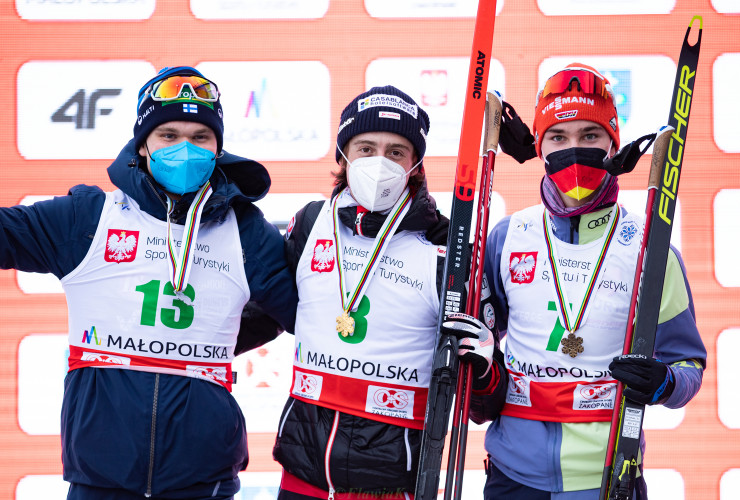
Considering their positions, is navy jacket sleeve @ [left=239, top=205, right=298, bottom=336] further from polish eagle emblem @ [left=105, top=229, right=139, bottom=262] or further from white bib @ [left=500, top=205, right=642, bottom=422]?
white bib @ [left=500, top=205, right=642, bottom=422]

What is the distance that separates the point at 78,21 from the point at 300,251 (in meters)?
1.93

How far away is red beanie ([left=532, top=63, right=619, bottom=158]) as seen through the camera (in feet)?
6.69

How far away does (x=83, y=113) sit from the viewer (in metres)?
3.34

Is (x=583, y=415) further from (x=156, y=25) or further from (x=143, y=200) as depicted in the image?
(x=156, y=25)

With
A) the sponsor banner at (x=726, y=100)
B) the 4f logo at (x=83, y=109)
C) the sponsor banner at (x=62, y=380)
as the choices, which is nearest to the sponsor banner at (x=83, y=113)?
the 4f logo at (x=83, y=109)

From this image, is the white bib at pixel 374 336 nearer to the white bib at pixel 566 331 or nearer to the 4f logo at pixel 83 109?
the white bib at pixel 566 331

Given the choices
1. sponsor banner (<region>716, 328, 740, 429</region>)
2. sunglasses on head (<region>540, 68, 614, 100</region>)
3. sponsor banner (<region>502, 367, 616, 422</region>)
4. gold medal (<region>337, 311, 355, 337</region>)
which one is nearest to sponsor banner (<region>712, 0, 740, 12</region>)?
sponsor banner (<region>716, 328, 740, 429</region>)

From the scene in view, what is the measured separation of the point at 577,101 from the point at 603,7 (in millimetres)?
1527

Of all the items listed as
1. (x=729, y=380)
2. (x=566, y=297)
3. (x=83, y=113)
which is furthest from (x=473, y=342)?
(x=83, y=113)

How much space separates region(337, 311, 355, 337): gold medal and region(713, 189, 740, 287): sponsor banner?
2071 millimetres

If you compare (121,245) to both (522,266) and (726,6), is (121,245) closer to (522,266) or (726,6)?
(522,266)

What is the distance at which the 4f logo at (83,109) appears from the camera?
333 cm

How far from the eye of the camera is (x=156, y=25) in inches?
131

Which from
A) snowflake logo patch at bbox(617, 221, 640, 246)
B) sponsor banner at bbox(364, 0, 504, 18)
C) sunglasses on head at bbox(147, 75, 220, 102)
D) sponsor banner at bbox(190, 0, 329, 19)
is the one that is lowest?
snowflake logo patch at bbox(617, 221, 640, 246)
